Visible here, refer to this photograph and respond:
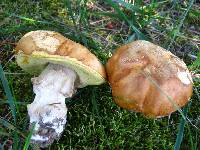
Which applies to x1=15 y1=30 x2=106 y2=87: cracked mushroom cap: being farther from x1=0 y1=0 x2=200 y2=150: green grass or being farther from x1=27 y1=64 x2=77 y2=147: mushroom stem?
x1=0 y1=0 x2=200 y2=150: green grass

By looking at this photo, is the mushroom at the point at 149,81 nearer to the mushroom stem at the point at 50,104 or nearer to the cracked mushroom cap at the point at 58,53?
the cracked mushroom cap at the point at 58,53

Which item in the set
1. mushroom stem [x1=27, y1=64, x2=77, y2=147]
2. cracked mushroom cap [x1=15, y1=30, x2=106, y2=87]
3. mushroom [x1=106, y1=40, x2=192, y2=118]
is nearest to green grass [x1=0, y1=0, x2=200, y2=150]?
mushroom stem [x1=27, y1=64, x2=77, y2=147]

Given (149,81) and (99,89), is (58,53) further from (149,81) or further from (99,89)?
(99,89)

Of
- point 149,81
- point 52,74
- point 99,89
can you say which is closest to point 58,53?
point 52,74

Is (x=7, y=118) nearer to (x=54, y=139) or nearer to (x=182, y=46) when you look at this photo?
(x=54, y=139)

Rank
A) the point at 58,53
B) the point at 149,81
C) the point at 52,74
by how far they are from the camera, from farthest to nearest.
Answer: the point at 52,74, the point at 149,81, the point at 58,53
